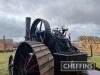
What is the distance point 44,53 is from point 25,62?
5.10ft

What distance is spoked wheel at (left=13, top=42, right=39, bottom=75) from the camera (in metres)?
9.86

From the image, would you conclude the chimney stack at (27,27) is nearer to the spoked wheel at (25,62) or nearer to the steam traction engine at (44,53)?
the steam traction engine at (44,53)

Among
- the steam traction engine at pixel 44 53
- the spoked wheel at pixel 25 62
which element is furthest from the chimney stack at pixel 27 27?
the spoked wheel at pixel 25 62

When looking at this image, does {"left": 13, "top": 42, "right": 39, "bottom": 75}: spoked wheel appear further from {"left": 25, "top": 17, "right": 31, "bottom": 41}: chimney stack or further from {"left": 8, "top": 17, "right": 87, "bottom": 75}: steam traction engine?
{"left": 25, "top": 17, "right": 31, "bottom": 41}: chimney stack

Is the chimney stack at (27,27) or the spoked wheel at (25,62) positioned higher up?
the chimney stack at (27,27)

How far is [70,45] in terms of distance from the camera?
1109 cm

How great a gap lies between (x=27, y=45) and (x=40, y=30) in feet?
6.70

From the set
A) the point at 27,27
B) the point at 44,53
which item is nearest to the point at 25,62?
the point at 44,53

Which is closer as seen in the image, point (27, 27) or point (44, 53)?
point (44, 53)

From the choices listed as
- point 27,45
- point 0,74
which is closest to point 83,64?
point 27,45

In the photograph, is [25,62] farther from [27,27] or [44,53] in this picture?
[27,27]

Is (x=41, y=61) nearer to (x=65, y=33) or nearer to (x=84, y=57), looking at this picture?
(x=84, y=57)

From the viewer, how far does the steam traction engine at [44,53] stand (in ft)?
29.2

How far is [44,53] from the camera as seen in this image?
901cm
